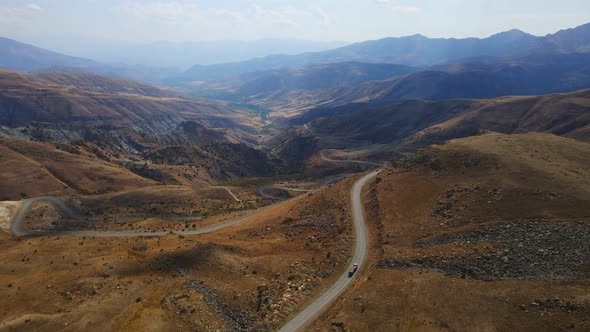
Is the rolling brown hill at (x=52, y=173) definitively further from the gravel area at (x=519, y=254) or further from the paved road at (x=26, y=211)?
the gravel area at (x=519, y=254)

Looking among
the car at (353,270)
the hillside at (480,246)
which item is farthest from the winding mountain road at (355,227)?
the hillside at (480,246)

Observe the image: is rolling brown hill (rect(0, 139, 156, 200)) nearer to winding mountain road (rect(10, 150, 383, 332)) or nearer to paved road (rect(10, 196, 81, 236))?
paved road (rect(10, 196, 81, 236))

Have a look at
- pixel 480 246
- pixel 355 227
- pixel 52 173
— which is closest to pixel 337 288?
pixel 355 227

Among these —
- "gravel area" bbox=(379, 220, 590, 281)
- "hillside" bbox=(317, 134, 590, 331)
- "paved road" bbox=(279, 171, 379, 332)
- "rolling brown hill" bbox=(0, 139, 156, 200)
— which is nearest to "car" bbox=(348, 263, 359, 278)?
"paved road" bbox=(279, 171, 379, 332)

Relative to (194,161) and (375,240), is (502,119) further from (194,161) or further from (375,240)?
(375,240)

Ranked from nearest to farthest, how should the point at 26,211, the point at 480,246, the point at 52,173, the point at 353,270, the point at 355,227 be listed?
the point at 480,246, the point at 353,270, the point at 355,227, the point at 26,211, the point at 52,173

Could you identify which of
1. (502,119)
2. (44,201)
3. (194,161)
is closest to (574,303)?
(44,201)

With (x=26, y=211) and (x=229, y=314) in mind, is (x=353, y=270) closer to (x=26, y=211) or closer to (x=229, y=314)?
A: (x=229, y=314)
